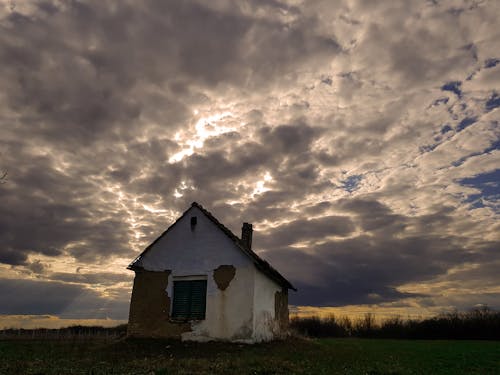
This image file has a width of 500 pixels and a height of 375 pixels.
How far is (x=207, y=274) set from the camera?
20.3m

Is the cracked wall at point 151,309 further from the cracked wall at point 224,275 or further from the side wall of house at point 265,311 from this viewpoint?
the side wall of house at point 265,311

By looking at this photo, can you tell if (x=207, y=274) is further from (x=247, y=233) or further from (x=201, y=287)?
(x=247, y=233)

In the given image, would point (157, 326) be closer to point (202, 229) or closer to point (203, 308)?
point (203, 308)

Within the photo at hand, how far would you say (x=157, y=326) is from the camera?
803 inches

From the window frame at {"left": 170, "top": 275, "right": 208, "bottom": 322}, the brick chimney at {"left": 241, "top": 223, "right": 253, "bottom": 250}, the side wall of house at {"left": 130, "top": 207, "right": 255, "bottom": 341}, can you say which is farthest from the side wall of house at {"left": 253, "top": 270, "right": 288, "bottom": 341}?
the brick chimney at {"left": 241, "top": 223, "right": 253, "bottom": 250}

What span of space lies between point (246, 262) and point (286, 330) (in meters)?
8.04

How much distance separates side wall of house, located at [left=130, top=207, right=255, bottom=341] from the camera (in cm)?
1927

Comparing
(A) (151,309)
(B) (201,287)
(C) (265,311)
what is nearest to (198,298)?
(B) (201,287)

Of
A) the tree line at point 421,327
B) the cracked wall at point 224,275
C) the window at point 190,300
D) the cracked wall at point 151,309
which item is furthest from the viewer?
the tree line at point 421,327

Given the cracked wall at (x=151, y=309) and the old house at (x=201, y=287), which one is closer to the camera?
the old house at (x=201, y=287)

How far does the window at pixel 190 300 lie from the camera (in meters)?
20.0

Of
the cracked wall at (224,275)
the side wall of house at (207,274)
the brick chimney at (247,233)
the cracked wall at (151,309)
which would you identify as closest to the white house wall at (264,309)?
the side wall of house at (207,274)

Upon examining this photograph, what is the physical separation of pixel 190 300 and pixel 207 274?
1.59 meters

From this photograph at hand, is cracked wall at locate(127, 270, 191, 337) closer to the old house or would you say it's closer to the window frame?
the old house
